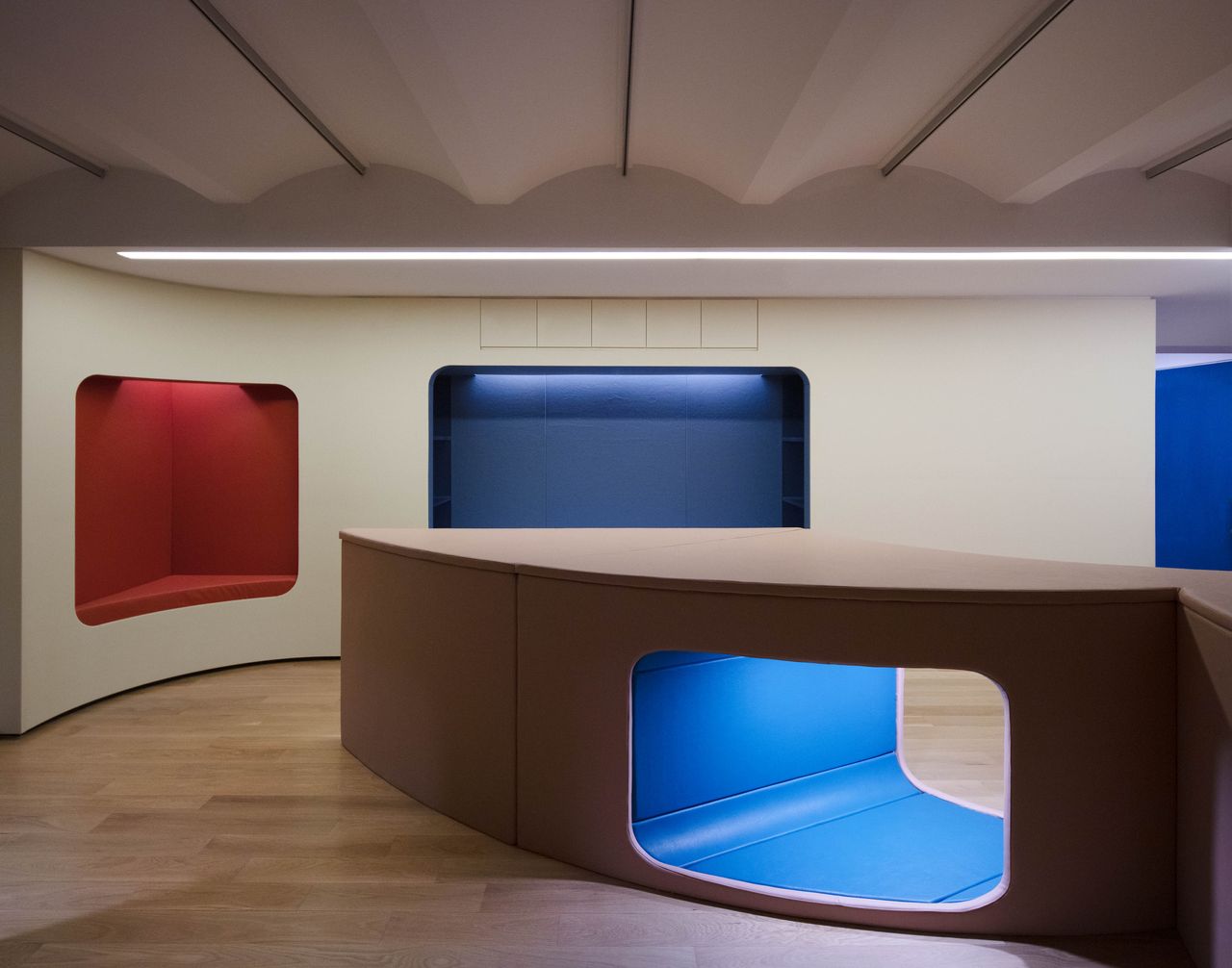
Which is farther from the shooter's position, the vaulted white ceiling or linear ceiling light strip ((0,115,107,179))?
linear ceiling light strip ((0,115,107,179))

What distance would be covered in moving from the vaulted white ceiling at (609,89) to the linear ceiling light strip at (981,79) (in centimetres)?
4

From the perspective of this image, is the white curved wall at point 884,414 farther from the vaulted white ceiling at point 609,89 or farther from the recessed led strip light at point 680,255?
the vaulted white ceiling at point 609,89

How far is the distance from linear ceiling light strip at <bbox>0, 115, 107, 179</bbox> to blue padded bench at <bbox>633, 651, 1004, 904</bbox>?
3241 mm

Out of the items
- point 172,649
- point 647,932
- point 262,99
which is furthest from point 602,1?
point 172,649

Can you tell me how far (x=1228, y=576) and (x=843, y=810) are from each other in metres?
1.39

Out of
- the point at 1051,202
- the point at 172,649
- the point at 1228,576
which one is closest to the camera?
the point at 1228,576

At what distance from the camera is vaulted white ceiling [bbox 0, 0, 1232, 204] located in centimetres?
268

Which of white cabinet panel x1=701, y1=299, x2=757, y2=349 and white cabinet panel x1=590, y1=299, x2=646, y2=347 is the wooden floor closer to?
white cabinet panel x1=701, y1=299, x2=757, y2=349

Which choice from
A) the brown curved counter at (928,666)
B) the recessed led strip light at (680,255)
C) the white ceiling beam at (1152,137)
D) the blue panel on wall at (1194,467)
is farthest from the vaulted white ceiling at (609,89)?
the blue panel on wall at (1194,467)

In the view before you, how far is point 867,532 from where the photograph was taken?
5742 mm

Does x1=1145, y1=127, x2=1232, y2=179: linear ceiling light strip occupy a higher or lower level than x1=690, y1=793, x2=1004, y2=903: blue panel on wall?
higher

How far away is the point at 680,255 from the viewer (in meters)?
4.24

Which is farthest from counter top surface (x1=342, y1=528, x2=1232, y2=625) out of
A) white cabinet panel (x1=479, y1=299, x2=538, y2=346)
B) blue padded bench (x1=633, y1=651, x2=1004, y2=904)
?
white cabinet panel (x1=479, y1=299, x2=538, y2=346)

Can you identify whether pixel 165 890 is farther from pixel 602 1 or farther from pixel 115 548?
pixel 115 548
